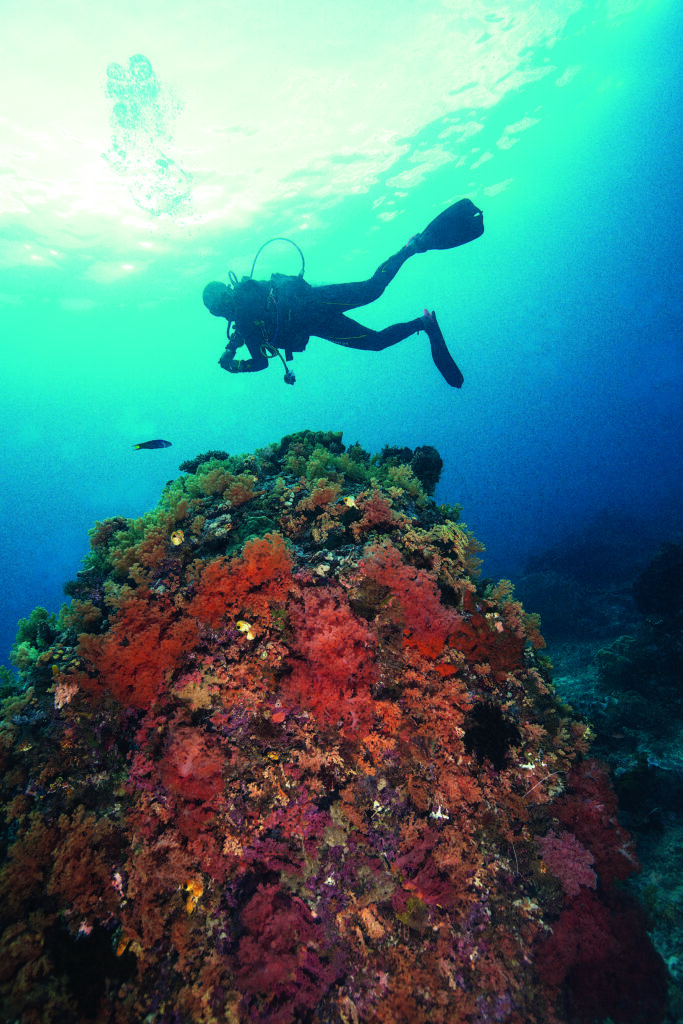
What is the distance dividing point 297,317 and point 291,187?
22.8m

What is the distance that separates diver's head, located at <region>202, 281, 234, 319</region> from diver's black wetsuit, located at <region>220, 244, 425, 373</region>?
0.52ft

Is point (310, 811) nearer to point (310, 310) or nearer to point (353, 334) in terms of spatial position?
point (353, 334)

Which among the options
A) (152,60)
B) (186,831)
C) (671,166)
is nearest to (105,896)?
(186,831)

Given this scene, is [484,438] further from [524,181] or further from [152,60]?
[152,60]

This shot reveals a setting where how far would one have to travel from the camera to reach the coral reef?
122 inches

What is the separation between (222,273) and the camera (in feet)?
109

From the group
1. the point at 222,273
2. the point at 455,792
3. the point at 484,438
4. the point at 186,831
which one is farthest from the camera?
the point at 484,438

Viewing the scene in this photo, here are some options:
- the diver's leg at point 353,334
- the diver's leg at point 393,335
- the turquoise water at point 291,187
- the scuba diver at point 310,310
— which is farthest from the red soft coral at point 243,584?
the turquoise water at point 291,187

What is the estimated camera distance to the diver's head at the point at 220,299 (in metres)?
8.19

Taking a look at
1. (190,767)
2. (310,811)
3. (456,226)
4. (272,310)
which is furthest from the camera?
(272,310)

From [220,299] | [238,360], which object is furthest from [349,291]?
[238,360]

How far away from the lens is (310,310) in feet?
29.8

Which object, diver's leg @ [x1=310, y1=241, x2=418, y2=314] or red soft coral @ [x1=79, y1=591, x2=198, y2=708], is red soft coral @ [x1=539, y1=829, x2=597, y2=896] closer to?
red soft coral @ [x1=79, y1=591, x2=198, y2=708]

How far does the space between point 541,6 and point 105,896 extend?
37.2 meters
